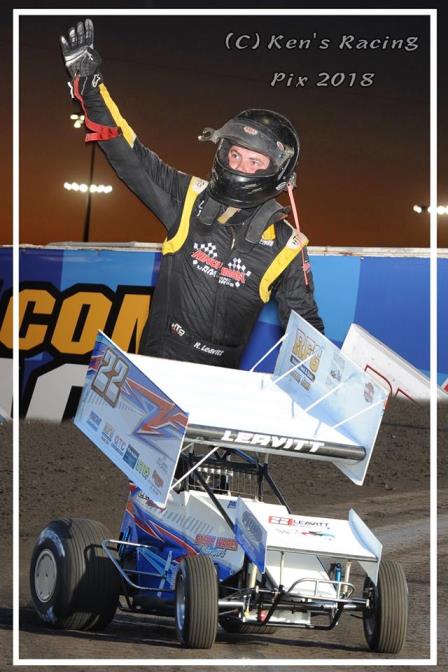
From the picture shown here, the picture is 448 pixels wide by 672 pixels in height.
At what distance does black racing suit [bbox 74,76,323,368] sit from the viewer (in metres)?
9.16

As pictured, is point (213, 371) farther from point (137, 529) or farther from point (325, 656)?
point (325, 656)

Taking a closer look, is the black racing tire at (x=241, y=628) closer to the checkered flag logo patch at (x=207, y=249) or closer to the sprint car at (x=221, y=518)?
the sprint car at (x=221, y=518)

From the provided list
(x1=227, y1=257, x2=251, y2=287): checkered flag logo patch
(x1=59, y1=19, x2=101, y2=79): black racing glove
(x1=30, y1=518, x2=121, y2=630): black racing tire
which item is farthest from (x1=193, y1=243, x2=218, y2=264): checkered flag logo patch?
(x1=30, y1=518, x2=121, y2=630): black racing tire

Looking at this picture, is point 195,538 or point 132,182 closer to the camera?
point 195,538

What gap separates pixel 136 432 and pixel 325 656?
1883 millimetres

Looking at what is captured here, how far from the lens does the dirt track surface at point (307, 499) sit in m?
8.55

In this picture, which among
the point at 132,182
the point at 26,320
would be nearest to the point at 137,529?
the point at 132,182

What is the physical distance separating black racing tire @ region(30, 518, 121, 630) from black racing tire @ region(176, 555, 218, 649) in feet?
2.51

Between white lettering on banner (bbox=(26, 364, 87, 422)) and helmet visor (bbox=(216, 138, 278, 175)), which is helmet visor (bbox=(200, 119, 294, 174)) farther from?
white lettering on banner (bbox=(26, 364, 87, 422))

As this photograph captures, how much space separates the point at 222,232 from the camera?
9195 mm

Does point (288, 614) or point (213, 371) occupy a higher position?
point (213, 371)

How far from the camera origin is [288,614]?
294 inches

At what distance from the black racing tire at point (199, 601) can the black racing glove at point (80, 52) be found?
3510 millimetres

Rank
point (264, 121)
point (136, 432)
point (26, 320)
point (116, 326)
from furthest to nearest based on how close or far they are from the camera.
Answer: point (26, 320) < point (116, 326) < point (264, 121) < point (136, 432)
